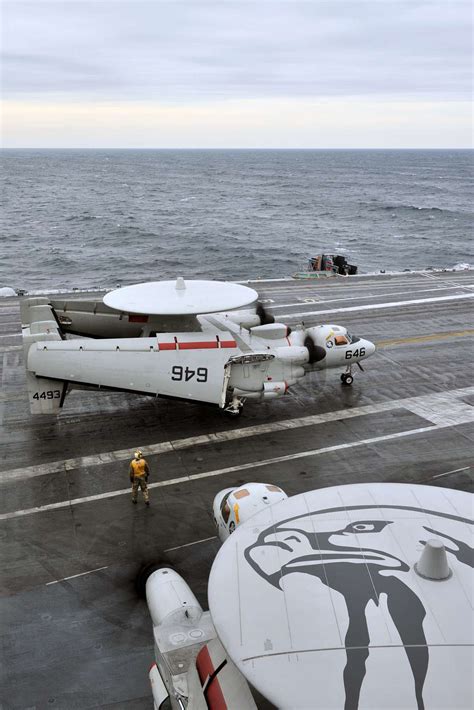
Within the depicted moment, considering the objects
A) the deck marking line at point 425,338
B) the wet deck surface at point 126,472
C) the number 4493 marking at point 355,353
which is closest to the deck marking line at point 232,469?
the wet deck surface at point 126,472

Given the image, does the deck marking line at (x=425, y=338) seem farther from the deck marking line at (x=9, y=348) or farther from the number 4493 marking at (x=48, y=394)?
the deck marking line at (x=9, y=348)

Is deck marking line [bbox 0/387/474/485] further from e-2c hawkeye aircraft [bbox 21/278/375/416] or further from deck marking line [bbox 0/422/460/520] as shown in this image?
deck marking line [bbox 0/422/460/520]

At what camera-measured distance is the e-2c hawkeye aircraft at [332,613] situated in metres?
8.24

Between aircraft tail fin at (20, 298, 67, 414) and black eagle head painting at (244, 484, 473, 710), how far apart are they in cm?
1584

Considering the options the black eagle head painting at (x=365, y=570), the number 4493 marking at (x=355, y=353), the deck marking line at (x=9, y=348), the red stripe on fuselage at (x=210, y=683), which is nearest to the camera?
the black eagle head painting at (x=365, y=570)

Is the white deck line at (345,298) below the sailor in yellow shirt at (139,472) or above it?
above

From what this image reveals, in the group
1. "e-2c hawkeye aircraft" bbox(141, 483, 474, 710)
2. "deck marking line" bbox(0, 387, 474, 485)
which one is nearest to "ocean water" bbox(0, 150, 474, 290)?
"deck marking line" bbox(0, 387, 474, 485)

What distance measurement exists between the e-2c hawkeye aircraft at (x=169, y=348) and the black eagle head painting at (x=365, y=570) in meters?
13.8

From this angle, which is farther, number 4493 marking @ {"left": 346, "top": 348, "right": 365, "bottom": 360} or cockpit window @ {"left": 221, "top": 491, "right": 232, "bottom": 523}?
number 4493 marking @ {"left": 346, "top": 348, "right": 365, "bottom": 360}

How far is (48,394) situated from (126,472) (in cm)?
512

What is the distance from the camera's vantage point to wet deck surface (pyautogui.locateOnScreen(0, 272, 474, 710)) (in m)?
14.2

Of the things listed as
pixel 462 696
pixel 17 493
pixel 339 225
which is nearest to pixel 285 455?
pixel 17 493

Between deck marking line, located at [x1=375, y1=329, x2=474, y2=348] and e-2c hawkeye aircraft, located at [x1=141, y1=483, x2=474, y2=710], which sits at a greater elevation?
e-2c hawkeye aircraft, located at [x1=141, y1=483, x2=474, y2=710]

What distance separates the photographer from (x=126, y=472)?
22562mm
